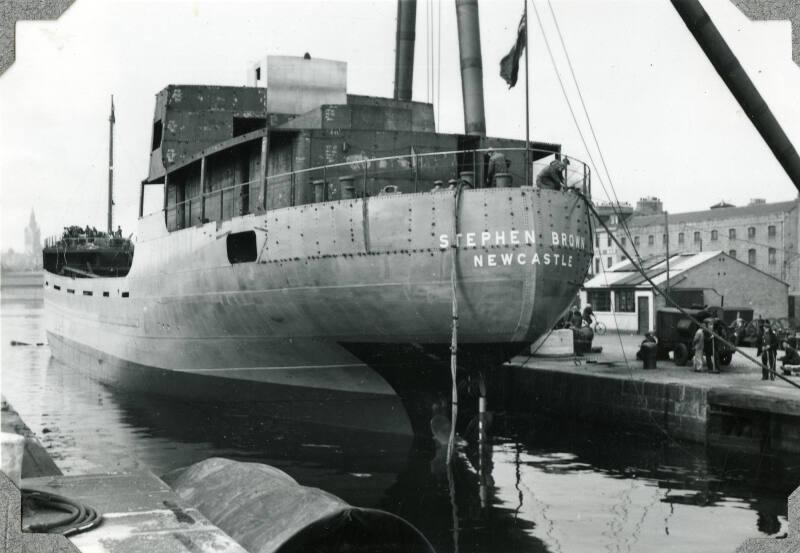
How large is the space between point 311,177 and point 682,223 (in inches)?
1951

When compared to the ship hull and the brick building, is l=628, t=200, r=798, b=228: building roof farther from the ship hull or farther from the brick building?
the ship hull

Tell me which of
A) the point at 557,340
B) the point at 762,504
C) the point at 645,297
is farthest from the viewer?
the point at 645,297

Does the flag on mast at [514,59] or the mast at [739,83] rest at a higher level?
the flag on mast at [514,59]

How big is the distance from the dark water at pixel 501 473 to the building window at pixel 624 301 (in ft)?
67.5

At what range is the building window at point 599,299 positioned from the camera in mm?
37438

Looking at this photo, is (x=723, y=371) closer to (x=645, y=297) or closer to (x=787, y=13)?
(x=787, y=13)

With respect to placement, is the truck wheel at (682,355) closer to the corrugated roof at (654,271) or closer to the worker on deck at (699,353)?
the worker on deck at (699,353)

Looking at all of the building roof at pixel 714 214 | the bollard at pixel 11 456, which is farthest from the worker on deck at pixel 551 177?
the building roof at pixel 714 214

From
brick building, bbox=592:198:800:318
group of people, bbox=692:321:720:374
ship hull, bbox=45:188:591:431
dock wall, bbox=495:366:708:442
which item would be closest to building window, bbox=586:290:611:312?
brick building, bbox=592:198:800:318

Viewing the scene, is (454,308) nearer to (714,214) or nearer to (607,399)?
(607,399)

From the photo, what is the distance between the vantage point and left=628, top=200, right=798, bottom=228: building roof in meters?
51.3

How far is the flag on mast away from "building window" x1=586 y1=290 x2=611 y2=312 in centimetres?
2516

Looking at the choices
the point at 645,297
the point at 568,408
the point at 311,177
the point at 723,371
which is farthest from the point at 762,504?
the point at 645,297

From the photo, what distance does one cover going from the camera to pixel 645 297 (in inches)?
1357
